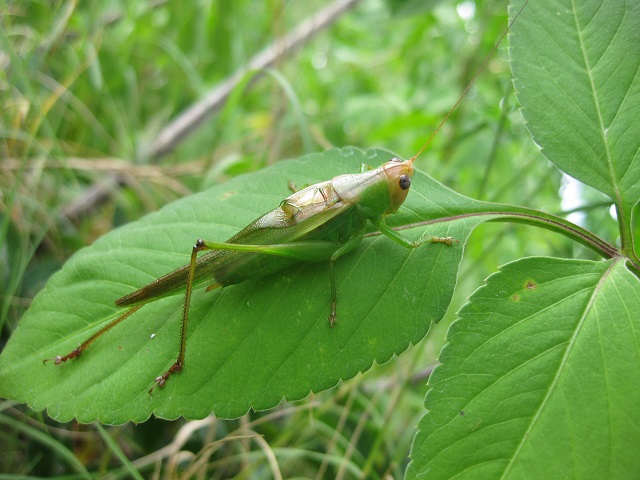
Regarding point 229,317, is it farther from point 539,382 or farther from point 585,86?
point 585,86

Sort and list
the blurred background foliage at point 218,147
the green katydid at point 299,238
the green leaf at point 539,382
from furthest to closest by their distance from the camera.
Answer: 1. the blurred background foliage at point 218,147
2. the green katydid at point 299,238
3. the green leaf at point 539,382

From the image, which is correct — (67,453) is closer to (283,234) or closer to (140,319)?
(140,319)

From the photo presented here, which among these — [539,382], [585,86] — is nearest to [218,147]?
[585,86]

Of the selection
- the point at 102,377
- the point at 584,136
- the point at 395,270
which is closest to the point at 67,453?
the point at 102,377

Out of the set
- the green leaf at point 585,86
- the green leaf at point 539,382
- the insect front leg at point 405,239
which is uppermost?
the green leaf at point 585,86

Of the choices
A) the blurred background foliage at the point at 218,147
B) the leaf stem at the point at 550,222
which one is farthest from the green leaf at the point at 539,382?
the blurred background foliage at the point at 218,147

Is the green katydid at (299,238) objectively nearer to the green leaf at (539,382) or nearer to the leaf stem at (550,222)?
the leaf stem at (550,222)
